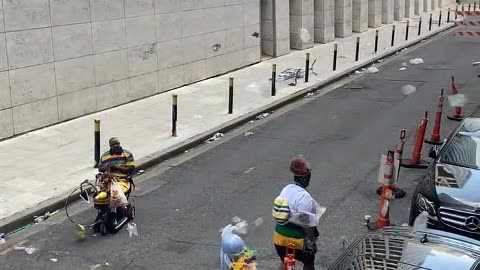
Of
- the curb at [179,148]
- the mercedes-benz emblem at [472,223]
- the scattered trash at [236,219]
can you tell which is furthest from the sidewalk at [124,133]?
the mercedes-benz emblem at [472,223]

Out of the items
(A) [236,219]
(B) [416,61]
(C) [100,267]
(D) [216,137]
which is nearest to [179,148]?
(D) [216,137]

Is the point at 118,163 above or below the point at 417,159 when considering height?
above

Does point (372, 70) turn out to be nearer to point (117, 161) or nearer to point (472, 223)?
point (117, 161)

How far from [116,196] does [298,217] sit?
3.36 meters

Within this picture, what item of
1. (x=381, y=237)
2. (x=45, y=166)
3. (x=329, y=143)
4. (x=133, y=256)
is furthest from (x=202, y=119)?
(x=381, y=237)

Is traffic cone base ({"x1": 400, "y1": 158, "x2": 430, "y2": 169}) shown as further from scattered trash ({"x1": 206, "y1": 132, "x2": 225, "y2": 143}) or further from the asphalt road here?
scattered trash ({"x1": 206, "y1": 132, "x2": 225, "y2": 143})

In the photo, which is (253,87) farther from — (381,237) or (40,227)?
(381,237)

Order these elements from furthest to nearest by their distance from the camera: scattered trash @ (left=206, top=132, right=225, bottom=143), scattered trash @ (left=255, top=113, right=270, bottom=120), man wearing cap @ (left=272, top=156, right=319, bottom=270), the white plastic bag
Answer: scattered trash @ (left=255, top=113, right=270, bottom=120) < scattered trash @ (left=206, top=132, right=225, bottom=143) < the white plastic bag < man wearing cap @ (left=272, top=156, right=319, bottom=270)

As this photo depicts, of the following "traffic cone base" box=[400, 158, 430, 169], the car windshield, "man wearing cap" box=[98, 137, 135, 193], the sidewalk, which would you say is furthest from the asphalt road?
the car windshield

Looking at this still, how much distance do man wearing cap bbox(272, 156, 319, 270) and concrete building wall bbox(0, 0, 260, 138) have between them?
8.98 metres

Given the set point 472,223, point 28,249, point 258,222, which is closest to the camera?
point 472,223

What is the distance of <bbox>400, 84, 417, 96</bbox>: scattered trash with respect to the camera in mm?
19203

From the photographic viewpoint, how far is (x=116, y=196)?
28.5 ft

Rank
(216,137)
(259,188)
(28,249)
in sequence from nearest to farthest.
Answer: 1. (28,249)
2. (259,188)
3. (216,137)
